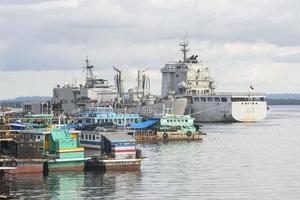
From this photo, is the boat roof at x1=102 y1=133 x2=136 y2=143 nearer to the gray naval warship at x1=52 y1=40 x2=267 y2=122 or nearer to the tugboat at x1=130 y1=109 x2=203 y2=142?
the tugboat at x1=130 y1=109 x2=203 y2=142

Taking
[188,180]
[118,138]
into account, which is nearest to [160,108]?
[118,138]

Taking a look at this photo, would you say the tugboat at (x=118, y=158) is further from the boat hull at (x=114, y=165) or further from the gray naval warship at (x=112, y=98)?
the gray naval warship at (x=112, y=98)

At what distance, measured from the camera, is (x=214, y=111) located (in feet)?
553

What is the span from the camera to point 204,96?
16925cm

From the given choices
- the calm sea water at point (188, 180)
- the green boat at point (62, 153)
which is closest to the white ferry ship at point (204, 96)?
the calm sea water at point (188, 180)

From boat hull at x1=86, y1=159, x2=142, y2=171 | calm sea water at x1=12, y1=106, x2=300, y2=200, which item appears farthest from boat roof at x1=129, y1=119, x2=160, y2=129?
boat hull at x1=86, y1=159, x2=142, y2=171

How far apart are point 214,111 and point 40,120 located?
68.6 m

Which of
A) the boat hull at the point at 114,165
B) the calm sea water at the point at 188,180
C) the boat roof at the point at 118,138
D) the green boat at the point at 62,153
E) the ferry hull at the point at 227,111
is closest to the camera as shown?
the calm sea water at the point at 188,180

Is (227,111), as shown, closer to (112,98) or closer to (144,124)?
(112,98)

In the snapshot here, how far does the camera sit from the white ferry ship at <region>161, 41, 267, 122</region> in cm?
16712

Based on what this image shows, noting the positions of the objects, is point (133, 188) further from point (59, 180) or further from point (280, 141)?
point (280, 141)

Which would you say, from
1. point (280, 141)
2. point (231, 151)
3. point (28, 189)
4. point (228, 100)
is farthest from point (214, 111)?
point (28, 189)

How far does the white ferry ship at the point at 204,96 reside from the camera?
167125 mm

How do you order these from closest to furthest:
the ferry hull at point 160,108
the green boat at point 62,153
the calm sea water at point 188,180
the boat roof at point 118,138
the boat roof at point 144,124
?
the calm sea water at point 188,180 → the green boat at point 62,153 → the boat roof at point 118,138 → the boat roof at point 144,124 → the ferry hull at point 160,108
